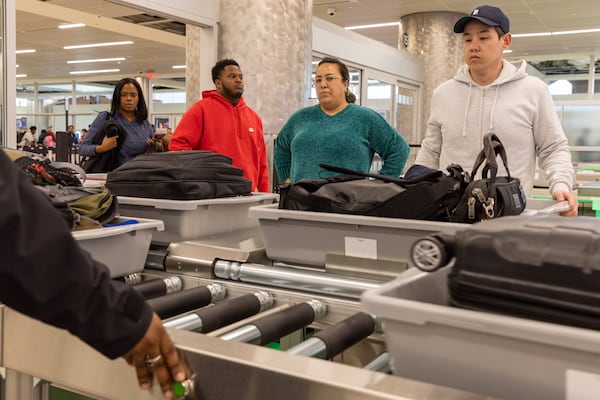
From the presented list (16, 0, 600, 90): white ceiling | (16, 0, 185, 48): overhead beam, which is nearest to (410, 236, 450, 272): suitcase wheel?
(16, 0, 600, 90): white ceiling

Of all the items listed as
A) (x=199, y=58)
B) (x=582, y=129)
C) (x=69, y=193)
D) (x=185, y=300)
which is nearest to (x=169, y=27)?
(x=199, y=58)

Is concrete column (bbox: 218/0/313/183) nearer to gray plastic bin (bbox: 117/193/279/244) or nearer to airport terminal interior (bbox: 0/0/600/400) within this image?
airport terminal interior (bbox: 0/0/600/400)

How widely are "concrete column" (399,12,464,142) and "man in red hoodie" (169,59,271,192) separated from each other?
6.84m

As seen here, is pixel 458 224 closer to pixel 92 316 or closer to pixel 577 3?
pixel 92 316

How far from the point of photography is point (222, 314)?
3.16 ft

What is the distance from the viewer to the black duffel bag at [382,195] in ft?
3.94

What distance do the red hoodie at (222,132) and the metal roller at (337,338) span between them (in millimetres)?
2231

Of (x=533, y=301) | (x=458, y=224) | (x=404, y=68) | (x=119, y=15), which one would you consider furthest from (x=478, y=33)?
(x=119, y=15)

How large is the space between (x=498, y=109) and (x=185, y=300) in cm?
147

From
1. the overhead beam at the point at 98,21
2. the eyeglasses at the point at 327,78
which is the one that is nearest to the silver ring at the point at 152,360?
the eyeglasses at the point at 327,78

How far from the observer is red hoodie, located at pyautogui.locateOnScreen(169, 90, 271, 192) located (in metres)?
3.11

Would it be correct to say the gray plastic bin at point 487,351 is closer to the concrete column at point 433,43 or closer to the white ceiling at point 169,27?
the white ceiling at point 169,27

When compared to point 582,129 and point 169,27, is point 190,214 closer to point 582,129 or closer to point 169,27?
point 169,27

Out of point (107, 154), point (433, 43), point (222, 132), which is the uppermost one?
point (433, 43)
